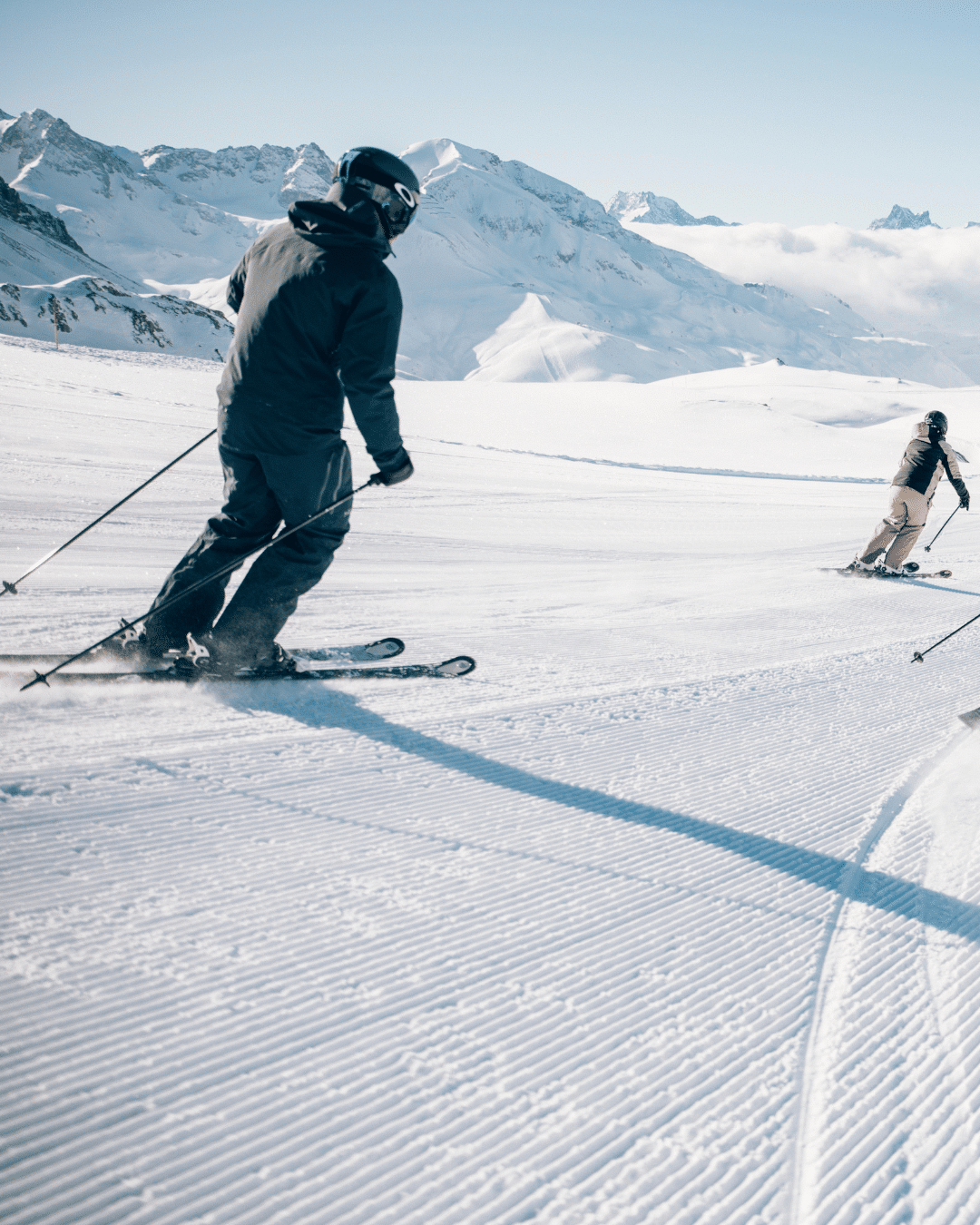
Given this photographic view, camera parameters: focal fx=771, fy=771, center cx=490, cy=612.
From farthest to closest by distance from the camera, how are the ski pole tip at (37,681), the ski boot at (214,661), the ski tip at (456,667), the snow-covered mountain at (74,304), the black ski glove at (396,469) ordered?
the snow-covered mountain at (74,304)
the ski tip at (456,667)
the ski boot at (214,661)
the black ski glove at (396,469)
the ski pole tip at (37,681)

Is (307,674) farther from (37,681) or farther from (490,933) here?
(490,933)

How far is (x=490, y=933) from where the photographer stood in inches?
75.9

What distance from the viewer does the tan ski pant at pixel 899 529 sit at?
7203 mm

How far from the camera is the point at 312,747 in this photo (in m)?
2.73

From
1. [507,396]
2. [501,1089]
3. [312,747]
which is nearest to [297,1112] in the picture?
[501,1089]

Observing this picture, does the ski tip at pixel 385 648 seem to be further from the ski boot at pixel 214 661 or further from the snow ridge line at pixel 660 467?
the snow ridge line at pixel 660 467

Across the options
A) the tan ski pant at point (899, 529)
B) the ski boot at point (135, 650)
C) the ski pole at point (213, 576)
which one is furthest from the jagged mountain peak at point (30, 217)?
the ski pole at point (213, 576)

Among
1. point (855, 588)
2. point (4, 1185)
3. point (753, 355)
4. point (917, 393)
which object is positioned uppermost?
point (753, 355)

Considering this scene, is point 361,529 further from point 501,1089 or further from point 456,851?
point 501,1089

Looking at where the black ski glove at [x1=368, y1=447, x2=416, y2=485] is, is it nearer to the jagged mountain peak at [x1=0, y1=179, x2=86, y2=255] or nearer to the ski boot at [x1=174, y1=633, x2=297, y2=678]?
the ski boot at [x1=174, y1=633, x2=297, y2=678]

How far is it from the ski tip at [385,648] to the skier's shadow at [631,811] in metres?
0.43

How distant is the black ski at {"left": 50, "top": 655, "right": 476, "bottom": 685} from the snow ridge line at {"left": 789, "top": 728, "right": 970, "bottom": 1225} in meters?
1.79

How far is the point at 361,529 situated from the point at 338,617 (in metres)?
2.63

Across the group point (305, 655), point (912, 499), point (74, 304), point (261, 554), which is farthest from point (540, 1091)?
point (74, 304)
